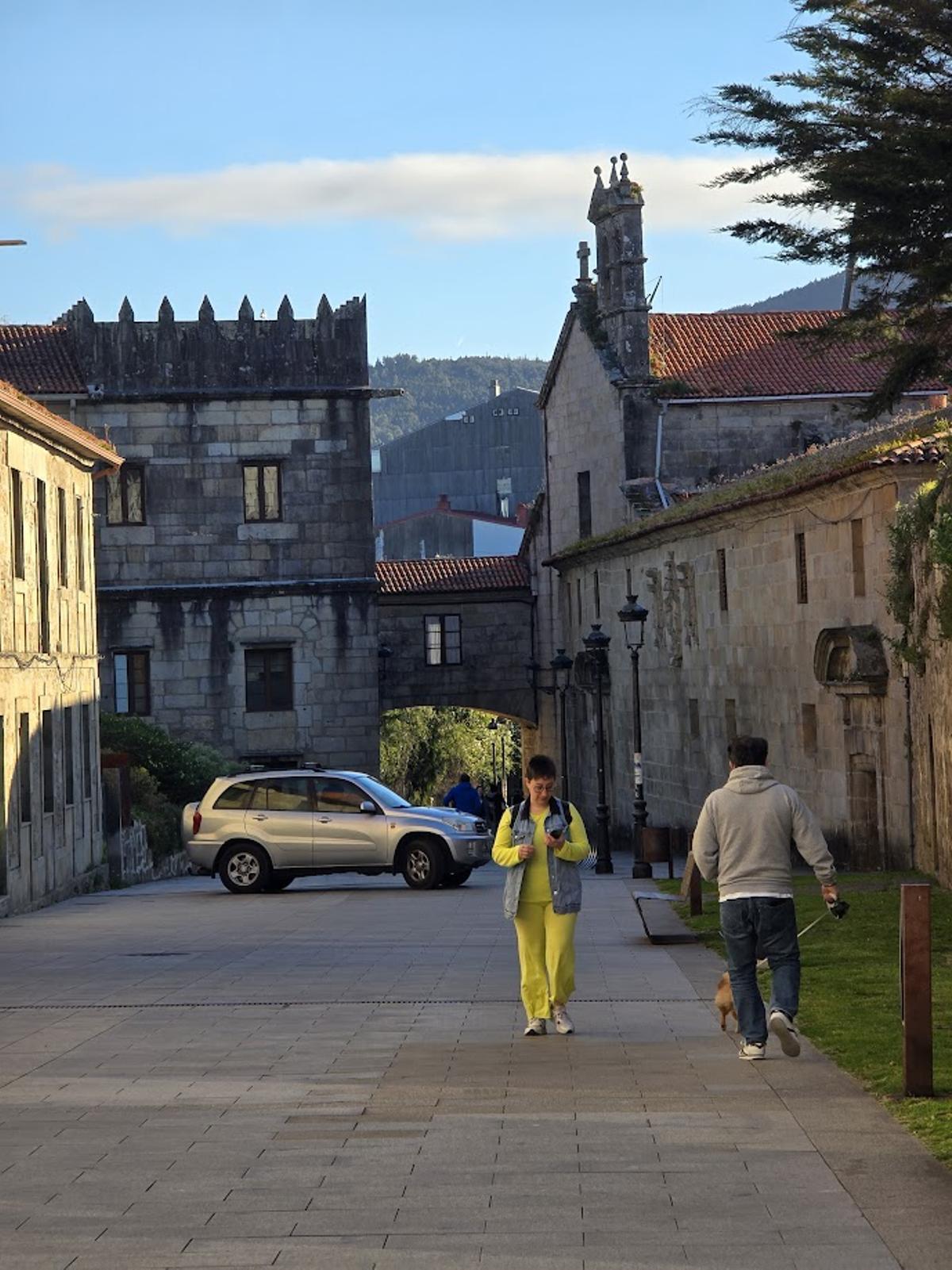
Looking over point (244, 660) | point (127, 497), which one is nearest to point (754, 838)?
point (244, 660)

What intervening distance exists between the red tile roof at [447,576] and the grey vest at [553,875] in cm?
4584

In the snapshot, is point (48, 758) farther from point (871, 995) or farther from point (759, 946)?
point (759, 946)

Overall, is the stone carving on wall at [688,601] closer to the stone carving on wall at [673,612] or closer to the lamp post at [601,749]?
the stone carving on wall at [673,612]

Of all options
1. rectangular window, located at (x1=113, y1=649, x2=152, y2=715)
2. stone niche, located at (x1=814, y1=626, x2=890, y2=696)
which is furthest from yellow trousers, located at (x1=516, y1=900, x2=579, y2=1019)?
rectangular window, located at (x1=113, y1=649, x2=152, y2=715)

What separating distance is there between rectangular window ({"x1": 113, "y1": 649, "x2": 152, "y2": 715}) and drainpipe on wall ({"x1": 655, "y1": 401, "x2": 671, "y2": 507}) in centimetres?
1406

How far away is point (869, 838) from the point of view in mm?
28516

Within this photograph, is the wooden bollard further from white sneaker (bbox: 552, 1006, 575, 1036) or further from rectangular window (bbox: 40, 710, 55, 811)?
rectangular window (bbox: 40, 710, 55, 811)

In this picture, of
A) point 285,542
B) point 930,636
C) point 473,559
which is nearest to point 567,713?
point 473,559

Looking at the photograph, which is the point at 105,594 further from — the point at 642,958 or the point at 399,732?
the point at 642,958

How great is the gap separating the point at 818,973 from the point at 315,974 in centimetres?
376

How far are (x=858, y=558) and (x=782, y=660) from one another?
4.83 m

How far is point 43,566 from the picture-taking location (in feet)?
97.2

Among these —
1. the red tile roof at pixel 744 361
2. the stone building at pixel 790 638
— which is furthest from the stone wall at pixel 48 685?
the red tile roof at pixel 744 361

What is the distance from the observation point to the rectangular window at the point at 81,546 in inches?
1286
